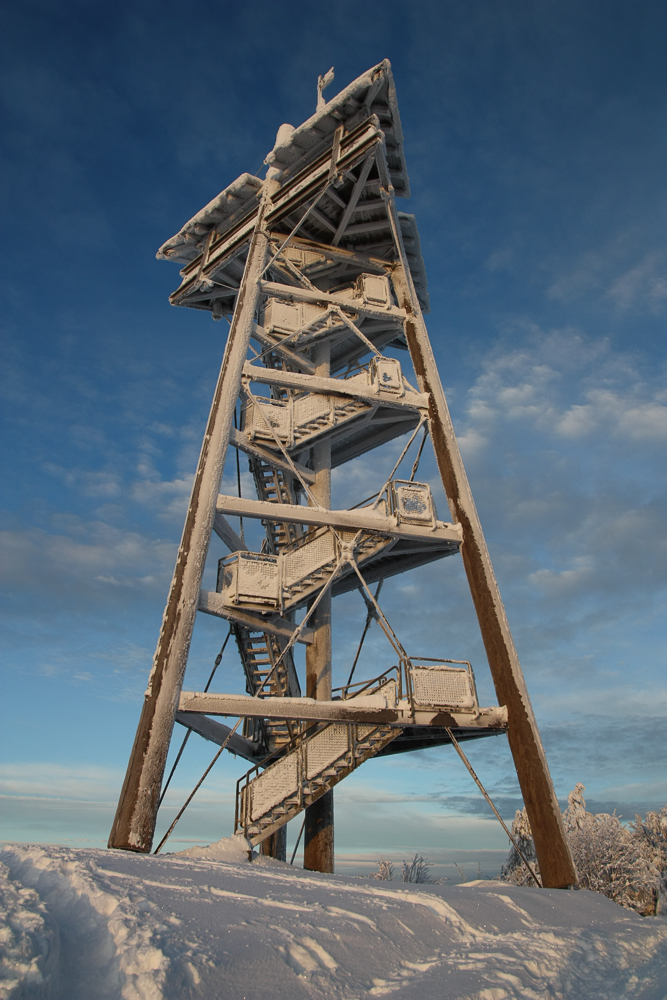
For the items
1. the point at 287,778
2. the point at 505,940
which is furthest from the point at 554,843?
the point at 505,940

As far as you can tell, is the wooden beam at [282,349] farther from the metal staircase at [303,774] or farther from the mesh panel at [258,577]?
the metal staircase at [303,774]

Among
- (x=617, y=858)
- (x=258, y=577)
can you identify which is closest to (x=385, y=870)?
(x=617, y=858)

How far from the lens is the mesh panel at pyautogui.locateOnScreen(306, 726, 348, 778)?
43.0 ft

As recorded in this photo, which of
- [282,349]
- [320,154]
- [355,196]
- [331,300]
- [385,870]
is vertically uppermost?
[320,154]

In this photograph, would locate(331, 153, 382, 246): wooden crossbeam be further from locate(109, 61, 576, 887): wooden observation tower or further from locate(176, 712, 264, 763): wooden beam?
locate(176, 712, 264, 763): wooden beam

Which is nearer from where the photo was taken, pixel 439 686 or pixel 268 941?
pixel 268 941

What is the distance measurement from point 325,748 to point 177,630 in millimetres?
4021

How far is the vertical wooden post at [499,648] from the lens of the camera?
39.5ft

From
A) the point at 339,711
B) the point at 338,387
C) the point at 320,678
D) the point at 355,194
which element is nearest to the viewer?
the point at 339,711

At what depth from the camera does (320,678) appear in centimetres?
1590

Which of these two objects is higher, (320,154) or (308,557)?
(320,154)

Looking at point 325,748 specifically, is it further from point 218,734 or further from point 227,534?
point 227,534

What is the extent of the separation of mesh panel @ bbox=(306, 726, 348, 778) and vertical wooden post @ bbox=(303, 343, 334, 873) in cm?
155

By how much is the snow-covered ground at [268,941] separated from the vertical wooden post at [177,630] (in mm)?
4327
